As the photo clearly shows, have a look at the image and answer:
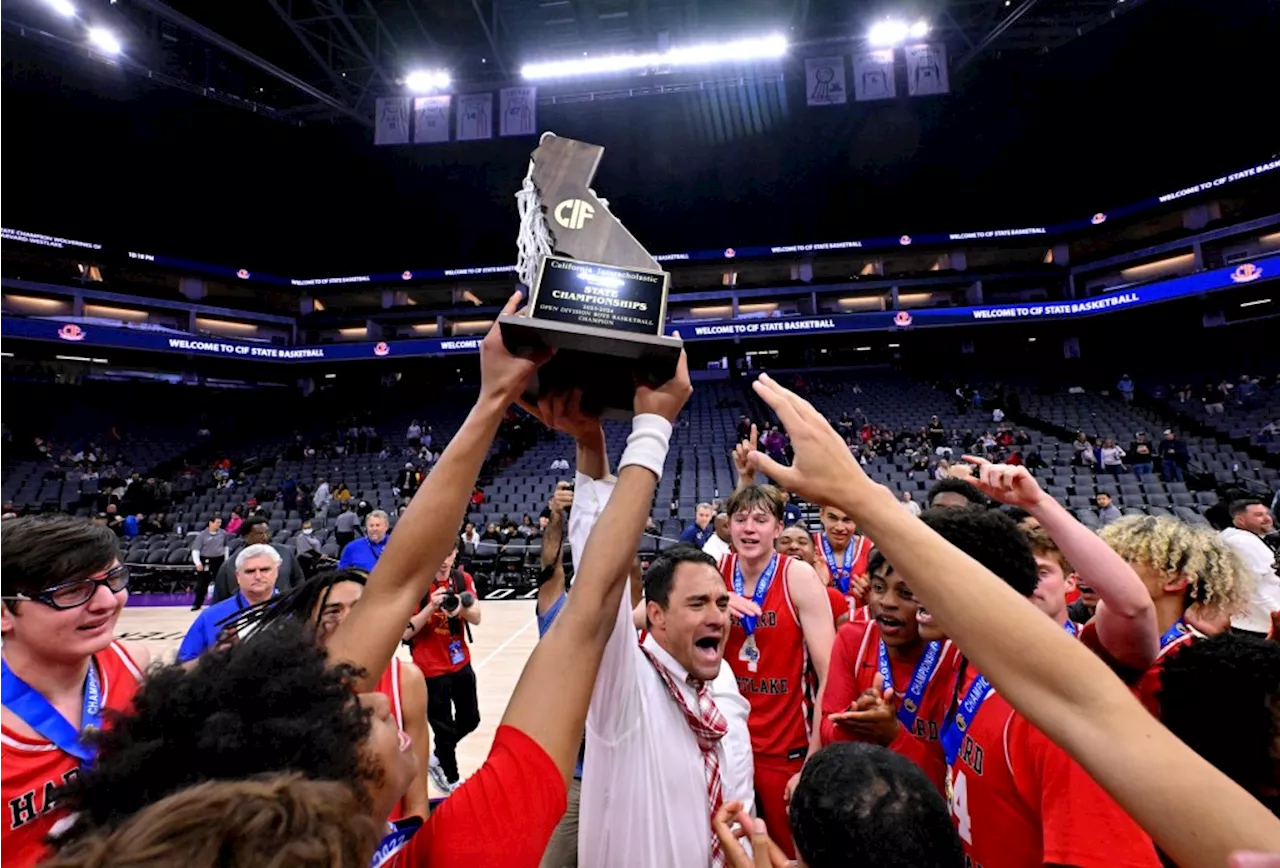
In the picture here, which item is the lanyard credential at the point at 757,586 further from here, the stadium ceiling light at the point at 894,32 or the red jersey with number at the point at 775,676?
the stadium ceiling light at the point at 894,32

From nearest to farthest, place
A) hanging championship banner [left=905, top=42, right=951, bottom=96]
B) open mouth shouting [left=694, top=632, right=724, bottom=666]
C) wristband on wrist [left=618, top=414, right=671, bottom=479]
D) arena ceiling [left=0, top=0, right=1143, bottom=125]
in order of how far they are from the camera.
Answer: wristband on wrist [left=618, top=414, right=671, bottom=479] < open mouth shouting [left=694, top=632, right=724, bottom=666] < arena ceiling [left=0, top=0, right=1143, bottom=125] < hanging championship banner [left=905, top=42, right=951, bottom=96]

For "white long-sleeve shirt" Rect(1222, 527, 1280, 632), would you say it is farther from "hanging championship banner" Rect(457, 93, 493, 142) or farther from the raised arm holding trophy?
"hanging championship banner" Rect(457, 93, 493, 142)

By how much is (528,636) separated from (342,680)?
8014 millimetres

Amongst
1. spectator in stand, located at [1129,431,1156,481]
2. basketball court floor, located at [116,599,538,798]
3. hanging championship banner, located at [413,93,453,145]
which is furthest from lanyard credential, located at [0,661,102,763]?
hanging championship banner, located at [413,93,453,145]

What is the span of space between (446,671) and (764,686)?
8.67 ft

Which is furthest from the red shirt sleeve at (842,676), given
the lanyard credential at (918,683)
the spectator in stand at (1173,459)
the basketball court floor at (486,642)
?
the spectator in stand at (1173,459)

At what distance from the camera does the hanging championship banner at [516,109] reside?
62.6 ft

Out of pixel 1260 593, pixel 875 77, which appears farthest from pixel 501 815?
pixel 875 77

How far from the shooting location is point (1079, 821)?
3.87ft

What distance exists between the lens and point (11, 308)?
22.2 m

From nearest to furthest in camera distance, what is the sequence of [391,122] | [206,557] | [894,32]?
[206,557]
[894,32]
[391,122]

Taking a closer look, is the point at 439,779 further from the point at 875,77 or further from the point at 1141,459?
the point at 875,77

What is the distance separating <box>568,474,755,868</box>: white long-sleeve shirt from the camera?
146 centimetres

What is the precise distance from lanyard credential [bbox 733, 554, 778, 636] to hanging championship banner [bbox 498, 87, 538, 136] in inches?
753
